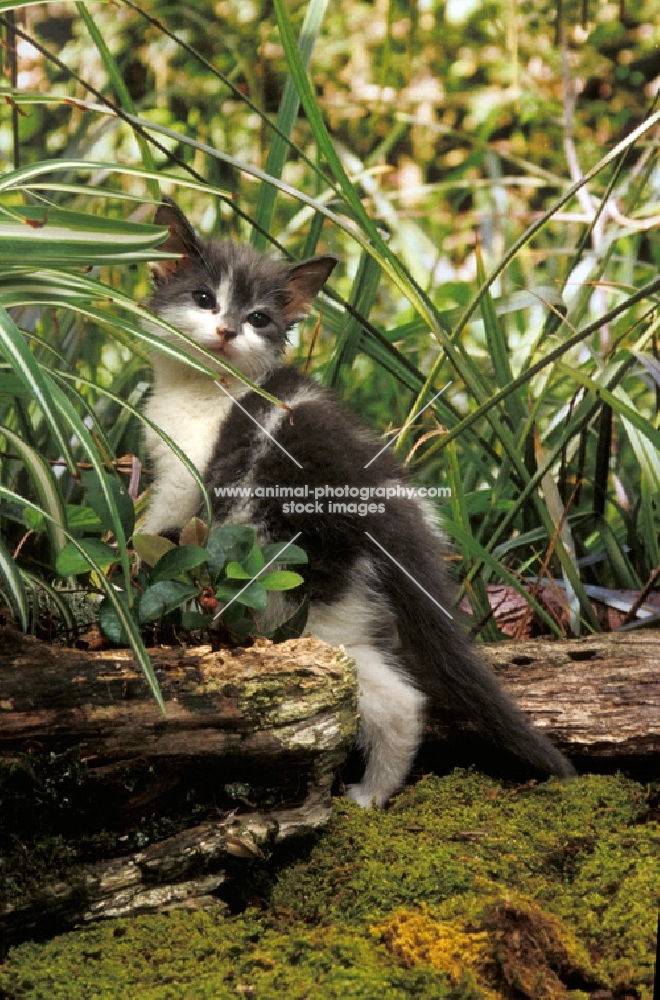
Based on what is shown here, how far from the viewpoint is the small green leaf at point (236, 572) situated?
0.78 metres

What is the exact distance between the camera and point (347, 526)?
3.06 ft

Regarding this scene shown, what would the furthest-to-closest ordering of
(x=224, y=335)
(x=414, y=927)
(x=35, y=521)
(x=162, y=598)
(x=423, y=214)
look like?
(x=423, y=214) < (x=224, y=335) < (x=35, y=521) < (x=162, y=598) < (x=414, y=927)

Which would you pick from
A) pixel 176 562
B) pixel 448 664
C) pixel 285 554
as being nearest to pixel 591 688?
pixel 448 664

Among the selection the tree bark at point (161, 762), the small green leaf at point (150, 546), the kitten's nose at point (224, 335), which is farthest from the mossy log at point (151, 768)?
the kitten's nose at point (224, 335)

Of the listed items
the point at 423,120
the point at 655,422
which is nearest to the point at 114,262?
the point at 423,120

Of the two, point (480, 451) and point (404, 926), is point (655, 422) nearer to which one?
point (480, 451)

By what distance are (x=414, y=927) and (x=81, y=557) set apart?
0.40 metres

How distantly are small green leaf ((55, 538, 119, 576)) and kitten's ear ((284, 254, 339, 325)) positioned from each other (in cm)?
42

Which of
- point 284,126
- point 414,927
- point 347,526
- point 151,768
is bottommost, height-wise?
point 414,927

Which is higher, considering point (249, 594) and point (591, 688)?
point (249, 594)

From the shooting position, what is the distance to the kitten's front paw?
90cm

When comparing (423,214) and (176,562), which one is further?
(423,214)

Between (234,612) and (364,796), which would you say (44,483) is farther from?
(364,796)

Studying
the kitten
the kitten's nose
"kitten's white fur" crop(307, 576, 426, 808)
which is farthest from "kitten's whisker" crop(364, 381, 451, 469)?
the kitten's nose
